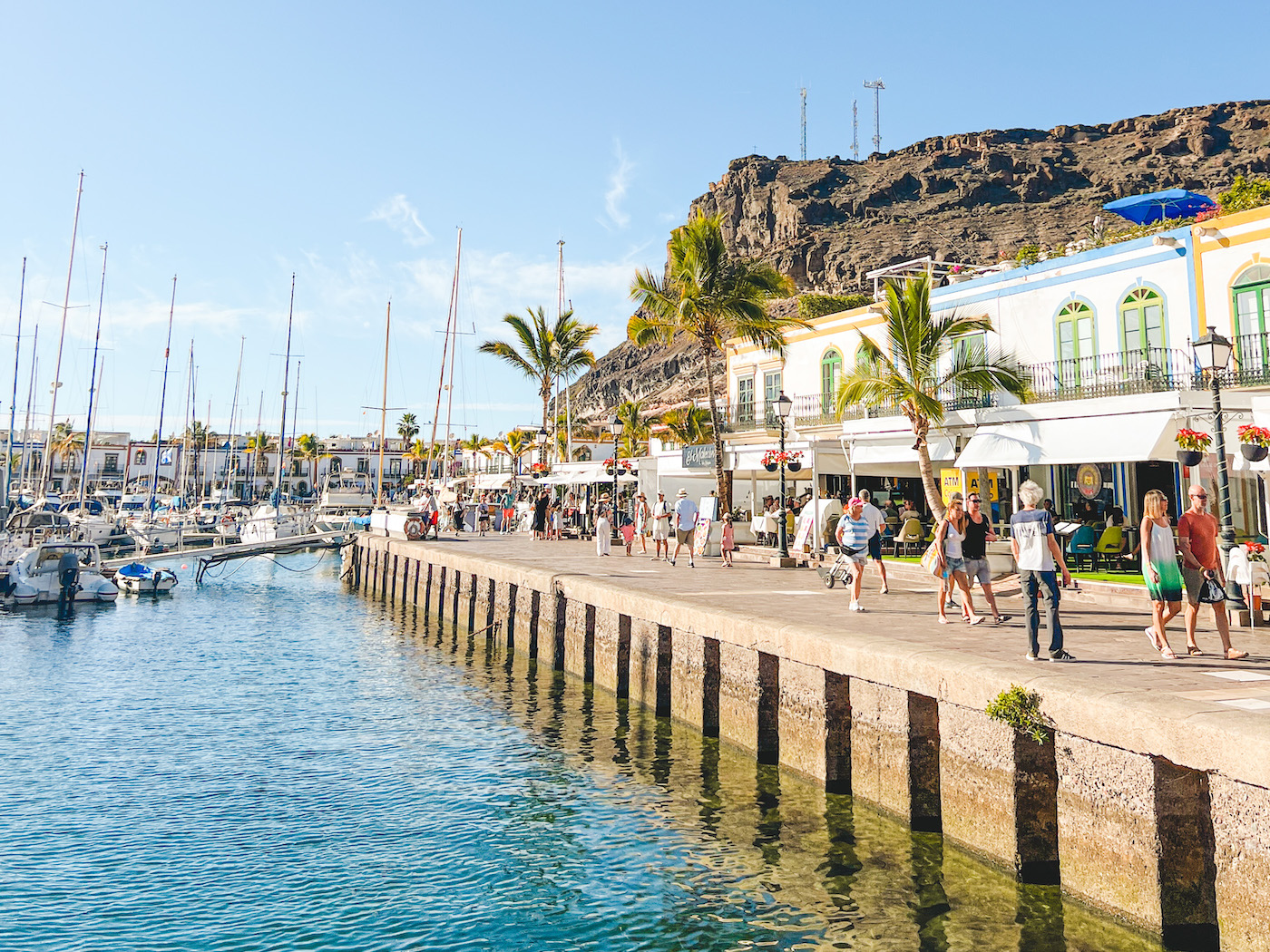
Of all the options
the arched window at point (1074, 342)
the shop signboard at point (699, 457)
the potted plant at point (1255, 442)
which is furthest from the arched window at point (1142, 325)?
the shop signboard at point (699, 457)

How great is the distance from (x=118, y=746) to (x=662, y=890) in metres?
9.03

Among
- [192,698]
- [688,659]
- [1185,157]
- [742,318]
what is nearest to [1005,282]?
[742,318]

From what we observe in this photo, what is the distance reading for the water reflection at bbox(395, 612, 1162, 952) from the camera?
21.6 ft

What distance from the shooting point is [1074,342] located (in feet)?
72.9

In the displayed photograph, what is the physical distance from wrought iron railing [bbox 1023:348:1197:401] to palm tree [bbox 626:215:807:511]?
8094 mm

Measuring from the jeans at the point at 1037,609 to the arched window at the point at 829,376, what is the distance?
20.1 metres

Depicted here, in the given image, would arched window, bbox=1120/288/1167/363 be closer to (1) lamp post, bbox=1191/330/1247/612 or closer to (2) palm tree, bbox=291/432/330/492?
(1) lamp post, bbox=1191/330/1247/612

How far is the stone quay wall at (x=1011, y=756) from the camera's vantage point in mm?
5602

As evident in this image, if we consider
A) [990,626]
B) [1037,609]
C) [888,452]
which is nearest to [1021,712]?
[1037,609]

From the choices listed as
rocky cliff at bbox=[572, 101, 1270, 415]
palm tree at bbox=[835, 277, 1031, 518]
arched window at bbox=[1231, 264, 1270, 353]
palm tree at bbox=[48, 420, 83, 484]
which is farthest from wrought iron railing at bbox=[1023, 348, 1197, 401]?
palm tree at bbox=[48, 420, 83, 484]

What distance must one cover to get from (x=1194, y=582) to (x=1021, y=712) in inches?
122

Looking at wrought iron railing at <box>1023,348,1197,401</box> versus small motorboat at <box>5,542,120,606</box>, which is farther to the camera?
small motorboat at <box>5,542,120,606</box>

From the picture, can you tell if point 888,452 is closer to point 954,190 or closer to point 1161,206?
point 1161,206

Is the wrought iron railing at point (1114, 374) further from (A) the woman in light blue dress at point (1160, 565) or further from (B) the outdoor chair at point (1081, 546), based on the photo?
(A) the woman in light blue dress at point (1160, 565)
